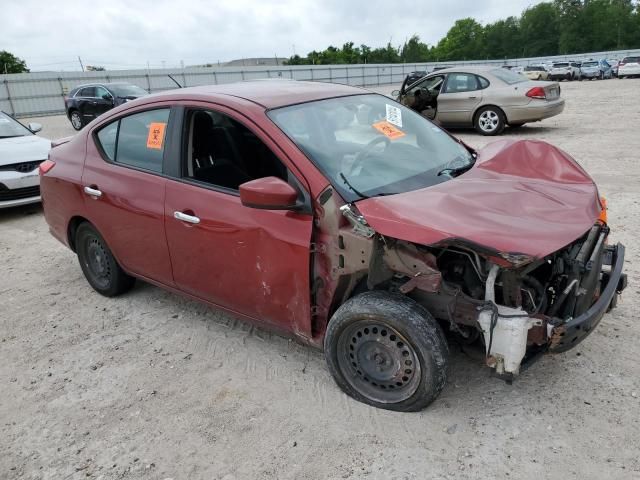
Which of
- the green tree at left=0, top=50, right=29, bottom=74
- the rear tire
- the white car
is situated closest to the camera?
the rear tire

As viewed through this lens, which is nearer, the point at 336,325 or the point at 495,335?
the point at 495,335

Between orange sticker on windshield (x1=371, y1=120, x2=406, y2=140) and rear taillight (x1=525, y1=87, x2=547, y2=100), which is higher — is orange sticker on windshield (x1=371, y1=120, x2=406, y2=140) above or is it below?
above

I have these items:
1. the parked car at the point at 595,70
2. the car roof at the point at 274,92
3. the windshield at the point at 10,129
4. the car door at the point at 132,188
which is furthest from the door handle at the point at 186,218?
the parked car at the point at 595,70

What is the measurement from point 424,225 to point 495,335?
63 cm

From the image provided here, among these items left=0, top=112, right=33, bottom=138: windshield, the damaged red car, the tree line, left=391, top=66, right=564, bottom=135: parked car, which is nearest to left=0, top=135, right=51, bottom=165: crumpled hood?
left=0, top=112, right=33, bottom=138: windshield

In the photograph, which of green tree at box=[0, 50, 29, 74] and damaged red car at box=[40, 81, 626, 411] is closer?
damaged red car at box=[40, 81, 626, 411]

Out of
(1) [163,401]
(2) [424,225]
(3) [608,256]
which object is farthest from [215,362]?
(3) [608,256]

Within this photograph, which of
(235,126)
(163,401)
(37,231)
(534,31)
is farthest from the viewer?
(534,31)

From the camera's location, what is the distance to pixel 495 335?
2461mm

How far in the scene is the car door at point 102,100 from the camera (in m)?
15.5

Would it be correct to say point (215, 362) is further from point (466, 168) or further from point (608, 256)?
point (608, 256)

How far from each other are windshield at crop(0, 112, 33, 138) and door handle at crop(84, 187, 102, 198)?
5172mm

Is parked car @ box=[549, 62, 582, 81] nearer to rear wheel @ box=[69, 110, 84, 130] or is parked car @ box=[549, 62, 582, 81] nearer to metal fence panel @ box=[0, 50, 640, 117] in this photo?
metal fence panel @ box=[0, 50, 640, 117]

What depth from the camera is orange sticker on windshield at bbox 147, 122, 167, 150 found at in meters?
3.51
